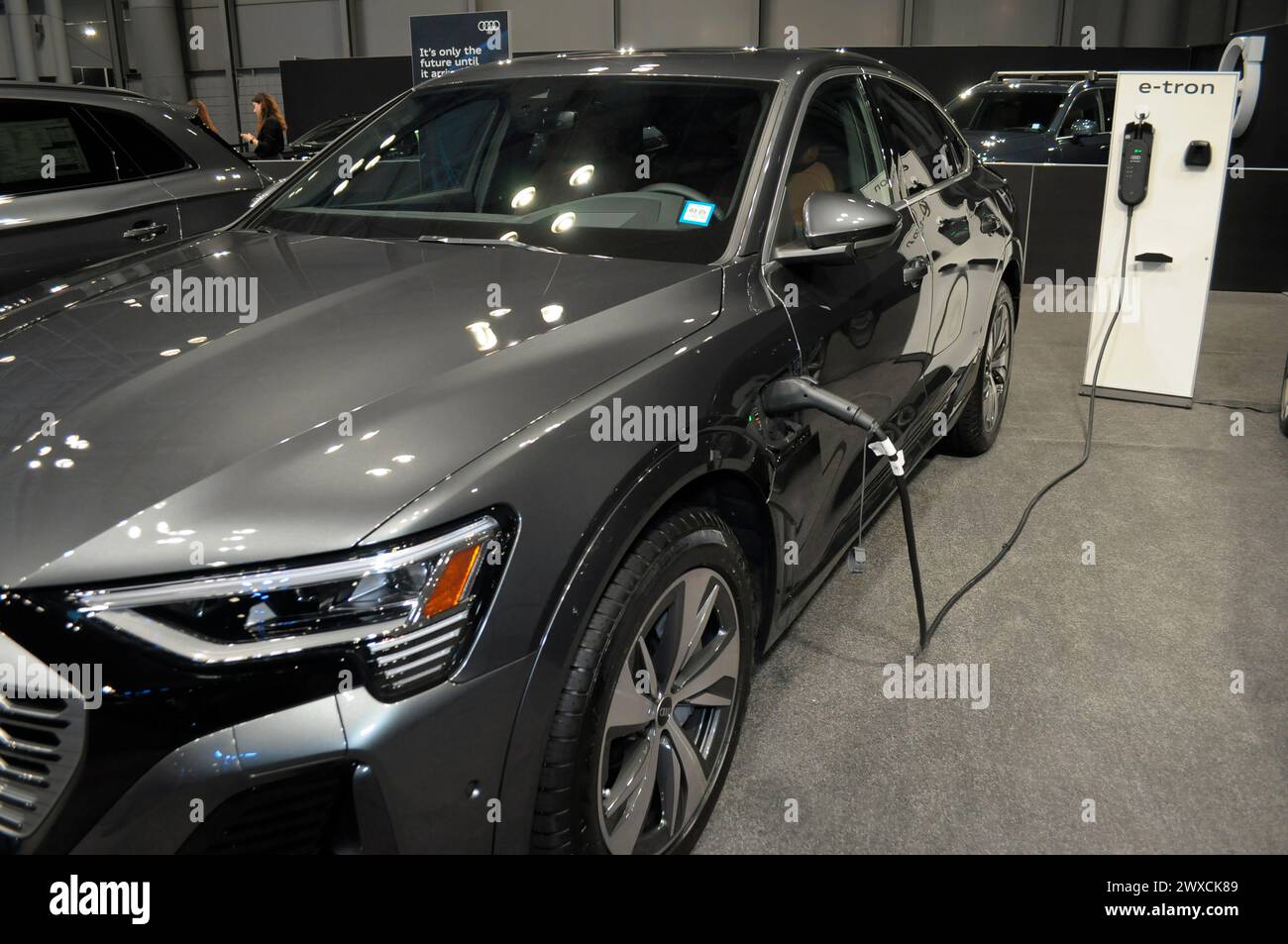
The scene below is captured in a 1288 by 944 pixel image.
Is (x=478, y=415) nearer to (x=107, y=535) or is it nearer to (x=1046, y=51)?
(x=107, y=535)

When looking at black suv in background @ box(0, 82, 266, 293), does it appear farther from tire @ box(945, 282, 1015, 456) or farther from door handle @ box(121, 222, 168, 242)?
tire @ box(945, 282, 1015, 456)

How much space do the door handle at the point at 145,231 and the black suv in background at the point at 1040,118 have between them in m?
8.33

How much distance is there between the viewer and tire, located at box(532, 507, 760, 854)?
1.57 meters

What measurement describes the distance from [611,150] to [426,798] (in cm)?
163

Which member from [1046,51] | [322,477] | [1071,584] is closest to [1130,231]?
[1071,584]

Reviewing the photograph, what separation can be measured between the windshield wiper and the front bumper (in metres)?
1.18

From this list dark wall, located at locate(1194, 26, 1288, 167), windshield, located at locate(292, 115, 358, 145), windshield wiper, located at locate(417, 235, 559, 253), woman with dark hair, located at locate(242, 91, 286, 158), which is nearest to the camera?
windshield wiper, located at locate(417, 235, 559, 253)

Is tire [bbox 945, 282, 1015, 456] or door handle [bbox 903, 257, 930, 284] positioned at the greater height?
door handle [bbox 903, 257, 930, 284]

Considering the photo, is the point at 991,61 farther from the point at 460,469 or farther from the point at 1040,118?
the point at 460,469

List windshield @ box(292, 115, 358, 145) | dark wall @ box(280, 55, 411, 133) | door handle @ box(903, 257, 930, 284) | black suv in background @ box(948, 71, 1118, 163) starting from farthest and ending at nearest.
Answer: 1. dark wall @ box(280, 55, 411, 133)
2. windshield @ box(292, 115, 358, 145)
3. black suv in background @ box(948, 71, 1118, 163)
4. door handle @ box(903, 257, 930, 284)

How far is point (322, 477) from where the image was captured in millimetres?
1388

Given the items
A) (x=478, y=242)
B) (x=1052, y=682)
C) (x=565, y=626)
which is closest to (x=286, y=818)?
(x=565, y=626)

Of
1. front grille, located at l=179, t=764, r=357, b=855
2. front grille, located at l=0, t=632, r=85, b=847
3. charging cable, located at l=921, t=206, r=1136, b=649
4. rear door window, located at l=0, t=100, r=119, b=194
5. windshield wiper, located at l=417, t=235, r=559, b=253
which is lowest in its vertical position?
charging cable, located at l=921, t=206, r=1136, b=649

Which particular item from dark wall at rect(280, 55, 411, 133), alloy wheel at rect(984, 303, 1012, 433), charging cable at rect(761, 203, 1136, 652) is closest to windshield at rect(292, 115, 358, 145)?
dark wall at rect(280, 55, 411, 133)
